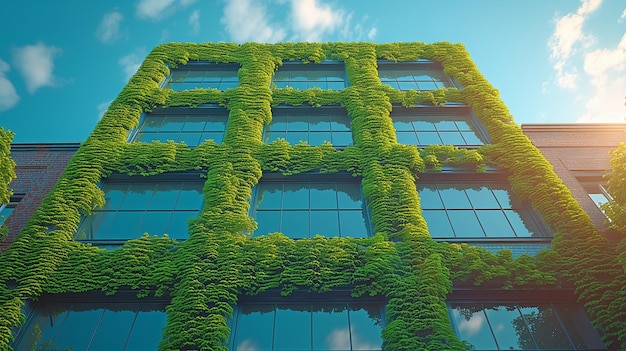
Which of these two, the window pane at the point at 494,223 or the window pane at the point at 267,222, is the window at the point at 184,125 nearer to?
the window pane at the point at 267,222

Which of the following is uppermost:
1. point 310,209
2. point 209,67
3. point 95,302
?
point 209,67

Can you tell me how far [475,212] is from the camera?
1582cm

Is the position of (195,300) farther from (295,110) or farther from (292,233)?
(295,110)

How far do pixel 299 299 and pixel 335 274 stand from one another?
1184 mm

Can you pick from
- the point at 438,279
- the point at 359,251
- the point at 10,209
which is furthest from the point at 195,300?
the point at 10,209

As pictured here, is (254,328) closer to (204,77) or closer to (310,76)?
(310,76)

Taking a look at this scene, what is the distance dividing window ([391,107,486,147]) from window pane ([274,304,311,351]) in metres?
8.85

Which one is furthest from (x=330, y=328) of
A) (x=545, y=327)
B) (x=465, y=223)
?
(x=465, y=223)

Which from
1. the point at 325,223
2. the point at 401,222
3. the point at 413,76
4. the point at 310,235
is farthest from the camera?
the point at 413,76

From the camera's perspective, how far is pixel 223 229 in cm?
1422

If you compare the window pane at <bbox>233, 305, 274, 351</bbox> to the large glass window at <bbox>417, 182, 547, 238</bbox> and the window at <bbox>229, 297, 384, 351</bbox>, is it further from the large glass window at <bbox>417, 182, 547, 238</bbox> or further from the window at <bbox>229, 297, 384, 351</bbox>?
the large glass window at <bbox>417, 182, 547, 238</bbox>

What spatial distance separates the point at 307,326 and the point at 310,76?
47.0ft

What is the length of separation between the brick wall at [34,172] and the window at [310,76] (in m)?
9.70

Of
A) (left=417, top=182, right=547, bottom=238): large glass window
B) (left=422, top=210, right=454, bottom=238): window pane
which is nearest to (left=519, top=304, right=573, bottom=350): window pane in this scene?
(left=417, top=182, right=547, bottom=238): large glass window
